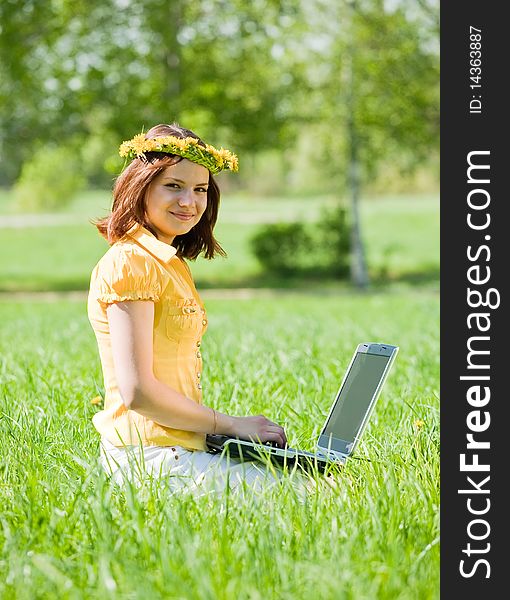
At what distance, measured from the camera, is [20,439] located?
329 cm

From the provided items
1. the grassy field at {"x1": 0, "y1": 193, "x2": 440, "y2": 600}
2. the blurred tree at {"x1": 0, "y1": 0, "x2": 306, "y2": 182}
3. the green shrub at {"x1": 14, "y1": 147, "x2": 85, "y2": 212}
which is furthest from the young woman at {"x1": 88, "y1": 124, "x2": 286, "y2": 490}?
the green shrub at {"x1": 14, "y1": 147, "x2": 85, "y2": 212}

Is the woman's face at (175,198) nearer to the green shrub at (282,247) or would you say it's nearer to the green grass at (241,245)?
the green grass at (241,245)

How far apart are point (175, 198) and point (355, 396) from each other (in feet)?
2.66

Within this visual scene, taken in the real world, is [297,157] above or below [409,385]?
above

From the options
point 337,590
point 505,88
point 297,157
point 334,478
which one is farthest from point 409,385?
point 297,157

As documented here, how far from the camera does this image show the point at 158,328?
280cm

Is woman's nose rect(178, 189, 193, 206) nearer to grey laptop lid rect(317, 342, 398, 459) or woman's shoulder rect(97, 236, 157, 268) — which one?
woman's shoulder rect(97, 236, 157, 268)

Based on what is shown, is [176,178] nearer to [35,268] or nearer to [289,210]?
[35,268]

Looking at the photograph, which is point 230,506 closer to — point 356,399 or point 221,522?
point 221,522

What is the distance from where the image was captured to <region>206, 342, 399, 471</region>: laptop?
9.02 ft

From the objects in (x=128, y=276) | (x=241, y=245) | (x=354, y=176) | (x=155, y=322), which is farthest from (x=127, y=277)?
(x=241, y=245)

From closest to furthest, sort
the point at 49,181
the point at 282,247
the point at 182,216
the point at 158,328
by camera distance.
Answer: the point at 158,328 < the point at 182,216 < the point at 282,247 < the point at 49,181

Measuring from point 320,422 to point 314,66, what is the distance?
15970 mm

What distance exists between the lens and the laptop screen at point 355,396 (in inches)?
115
